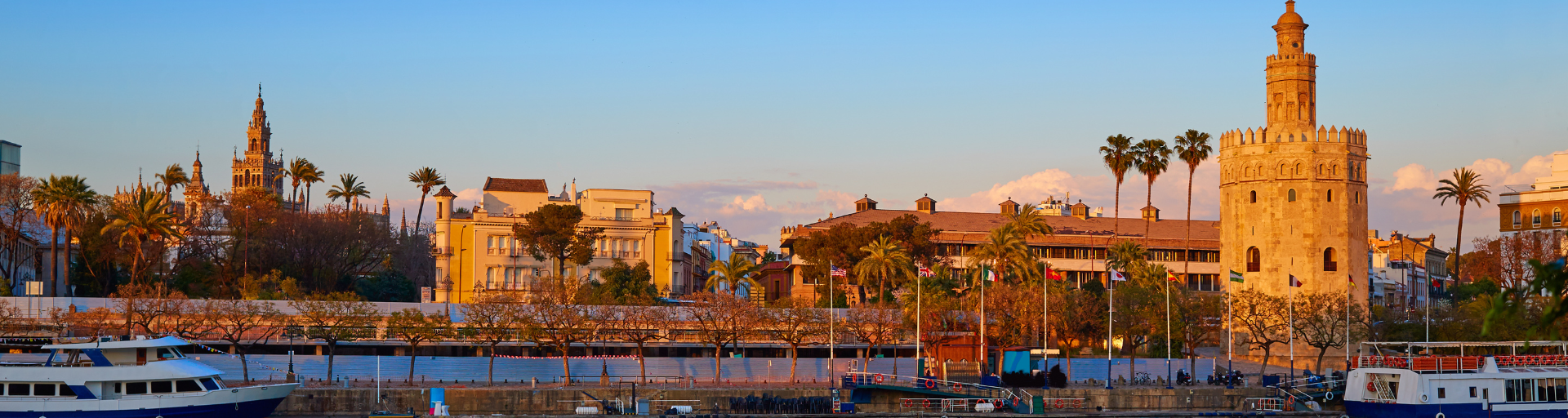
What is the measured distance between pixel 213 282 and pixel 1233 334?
61503 mm

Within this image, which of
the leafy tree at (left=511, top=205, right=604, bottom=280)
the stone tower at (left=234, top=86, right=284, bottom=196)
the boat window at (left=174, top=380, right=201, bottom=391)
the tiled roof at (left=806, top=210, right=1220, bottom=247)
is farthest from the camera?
the stone tower at (left=234, top=86, right=284, bottom=196)

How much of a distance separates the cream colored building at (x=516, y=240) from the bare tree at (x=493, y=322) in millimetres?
22417

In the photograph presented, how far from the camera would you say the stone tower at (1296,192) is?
253ft

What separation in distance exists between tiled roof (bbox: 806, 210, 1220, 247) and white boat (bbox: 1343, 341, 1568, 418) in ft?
191

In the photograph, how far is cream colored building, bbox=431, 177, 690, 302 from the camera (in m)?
95.8

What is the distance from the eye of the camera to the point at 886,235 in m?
95.2

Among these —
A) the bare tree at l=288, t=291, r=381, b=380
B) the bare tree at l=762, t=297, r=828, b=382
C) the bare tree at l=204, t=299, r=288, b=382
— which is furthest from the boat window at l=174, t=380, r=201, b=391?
the bare tree at l=762, t=297, r=828, b=382

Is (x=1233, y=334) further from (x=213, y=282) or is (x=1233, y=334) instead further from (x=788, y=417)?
(x=213, y=282)

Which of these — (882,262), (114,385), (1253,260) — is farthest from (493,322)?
(1253,260)

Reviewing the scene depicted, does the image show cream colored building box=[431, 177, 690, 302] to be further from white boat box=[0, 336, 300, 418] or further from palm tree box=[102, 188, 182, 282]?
white boat box=[0, 336, 300, 418]

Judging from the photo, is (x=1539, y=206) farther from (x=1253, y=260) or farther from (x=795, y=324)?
(x=795, y=324)

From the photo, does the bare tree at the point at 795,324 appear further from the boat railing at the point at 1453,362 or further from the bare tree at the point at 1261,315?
the boat railing at the point at 1453,362

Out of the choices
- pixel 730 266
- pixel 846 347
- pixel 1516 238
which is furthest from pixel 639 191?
pixel 1516 238

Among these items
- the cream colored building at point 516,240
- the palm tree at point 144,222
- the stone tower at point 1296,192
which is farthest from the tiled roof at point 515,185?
the stone tower at point 1296,192
